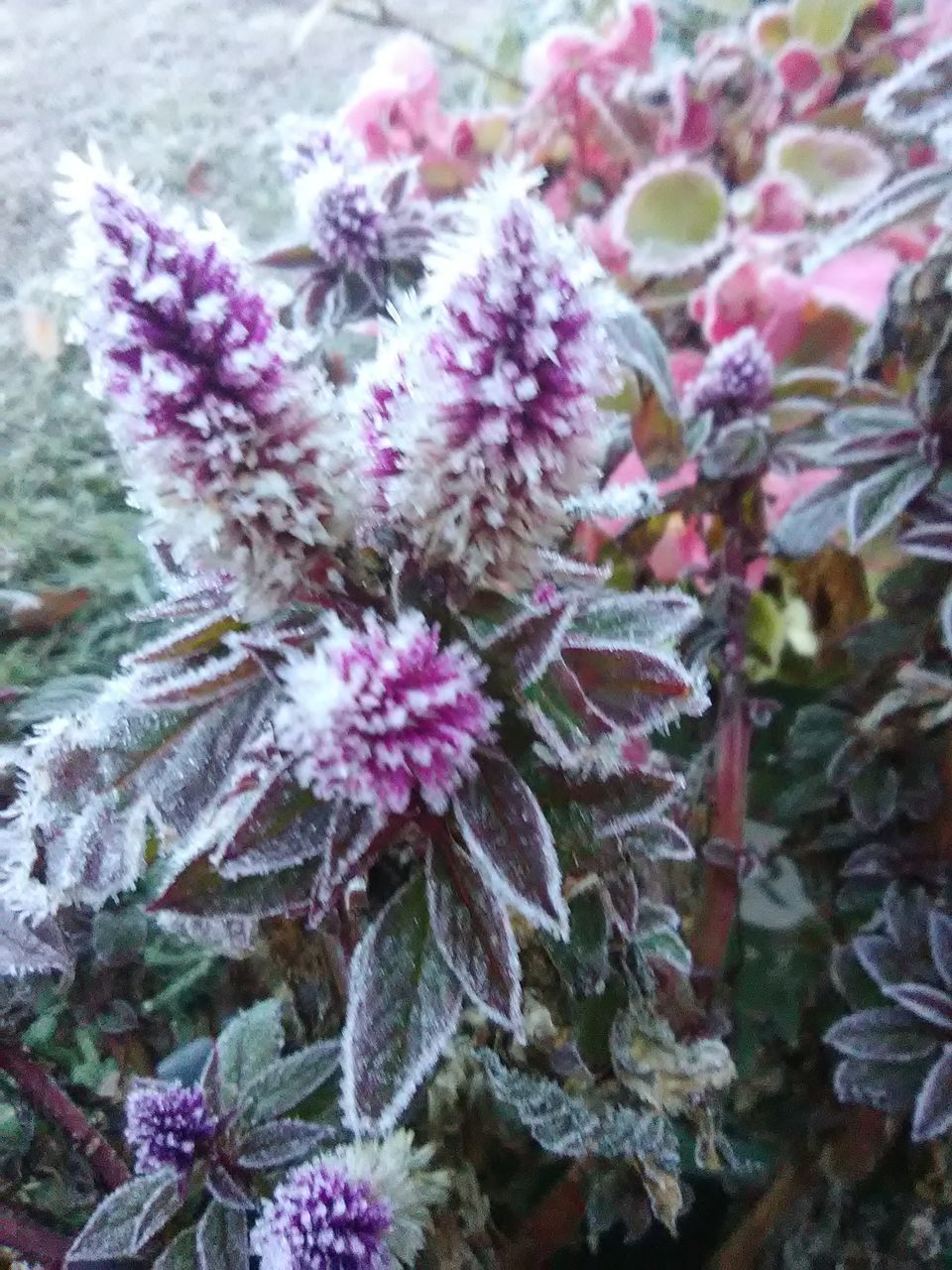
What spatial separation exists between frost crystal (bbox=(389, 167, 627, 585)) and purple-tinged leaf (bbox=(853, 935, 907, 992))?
49 centimetres

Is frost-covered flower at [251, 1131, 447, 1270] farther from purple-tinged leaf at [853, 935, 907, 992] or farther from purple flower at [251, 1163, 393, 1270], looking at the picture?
purple-tinged leaf at [853, 935, 907, 992]

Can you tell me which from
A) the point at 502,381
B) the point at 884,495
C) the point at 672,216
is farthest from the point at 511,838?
the point at 672,216

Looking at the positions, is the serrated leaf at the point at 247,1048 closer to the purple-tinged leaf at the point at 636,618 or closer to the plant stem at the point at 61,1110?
the plant stem at the point at 61,1110

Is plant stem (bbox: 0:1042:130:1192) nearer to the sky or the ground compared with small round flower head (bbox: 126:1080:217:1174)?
nearer to the ground

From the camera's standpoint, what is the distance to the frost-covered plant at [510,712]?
0.32 metres

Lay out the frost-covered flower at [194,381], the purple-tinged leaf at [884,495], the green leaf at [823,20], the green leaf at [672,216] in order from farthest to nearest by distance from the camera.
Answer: the green leaf at [823,20] < the green leaf at [672,216] < the purple-tinged leaf at [884,495] < the frost-covered flower at [194,381]

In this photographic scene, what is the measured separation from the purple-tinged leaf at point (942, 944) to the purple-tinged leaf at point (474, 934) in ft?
1.33

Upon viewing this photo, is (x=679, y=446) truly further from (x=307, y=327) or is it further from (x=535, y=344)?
(x=535, y=344)

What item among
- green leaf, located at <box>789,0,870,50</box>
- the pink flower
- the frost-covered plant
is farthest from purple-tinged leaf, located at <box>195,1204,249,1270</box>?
green leaf, located at <box>789,0,870,50</box>

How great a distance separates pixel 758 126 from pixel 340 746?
1.00 metres

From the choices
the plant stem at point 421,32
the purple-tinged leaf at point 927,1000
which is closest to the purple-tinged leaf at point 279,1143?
the purple-tinged leaf at point 927,1000

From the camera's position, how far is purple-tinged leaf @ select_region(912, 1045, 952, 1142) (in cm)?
62

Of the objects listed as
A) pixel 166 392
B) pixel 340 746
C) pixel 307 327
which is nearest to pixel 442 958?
pixel 340 746

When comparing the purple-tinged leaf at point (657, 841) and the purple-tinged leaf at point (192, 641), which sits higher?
the purple-tinged leaf at point (192, 641)
